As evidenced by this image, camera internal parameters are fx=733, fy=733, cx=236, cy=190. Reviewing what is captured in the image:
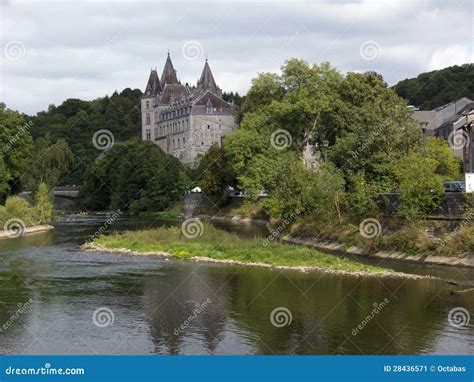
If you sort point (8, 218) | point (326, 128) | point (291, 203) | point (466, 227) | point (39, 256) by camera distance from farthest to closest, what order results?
point (326, 128)
point (8, 218)
point (291, 203)
point (39, 256)
point (466, 227)

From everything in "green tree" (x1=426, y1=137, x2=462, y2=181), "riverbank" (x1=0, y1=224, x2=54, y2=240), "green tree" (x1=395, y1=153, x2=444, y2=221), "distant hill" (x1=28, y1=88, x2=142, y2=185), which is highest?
"distant hill" (x1=28, y1=88, x2=142, y2=185)

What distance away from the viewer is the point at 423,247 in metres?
46.7

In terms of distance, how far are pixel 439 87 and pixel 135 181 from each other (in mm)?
56556

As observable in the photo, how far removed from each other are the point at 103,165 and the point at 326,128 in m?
58.4

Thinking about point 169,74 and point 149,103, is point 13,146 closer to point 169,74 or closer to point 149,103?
point 169,74

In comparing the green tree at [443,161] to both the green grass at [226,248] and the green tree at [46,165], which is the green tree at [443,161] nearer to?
the green grass at [226,248]

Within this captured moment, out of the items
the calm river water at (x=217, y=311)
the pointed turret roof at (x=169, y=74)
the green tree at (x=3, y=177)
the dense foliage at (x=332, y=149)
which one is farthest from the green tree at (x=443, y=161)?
the pointed turret roof at (x=169, y=74)

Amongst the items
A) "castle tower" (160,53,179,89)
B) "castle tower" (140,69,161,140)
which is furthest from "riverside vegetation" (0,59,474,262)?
"castle tower" (140,69,161,140)

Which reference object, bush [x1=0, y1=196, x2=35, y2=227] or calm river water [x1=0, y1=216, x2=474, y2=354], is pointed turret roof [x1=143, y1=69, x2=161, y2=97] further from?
calm river water [x1=0, y1=216, x2=474, y2=354]

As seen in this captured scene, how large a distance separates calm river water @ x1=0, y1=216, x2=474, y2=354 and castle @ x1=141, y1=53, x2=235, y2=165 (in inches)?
3936

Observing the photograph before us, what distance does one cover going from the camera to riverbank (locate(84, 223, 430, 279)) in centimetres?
4194

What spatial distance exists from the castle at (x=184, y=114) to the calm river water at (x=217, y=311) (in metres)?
100.0
